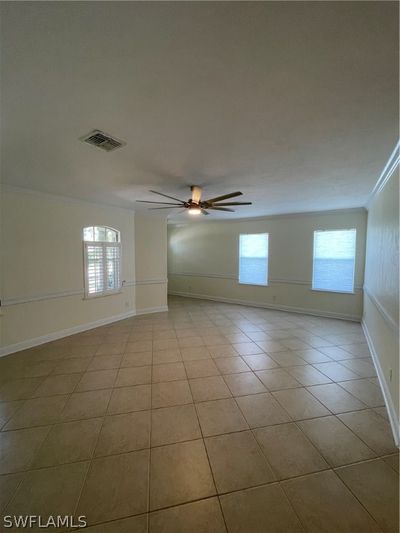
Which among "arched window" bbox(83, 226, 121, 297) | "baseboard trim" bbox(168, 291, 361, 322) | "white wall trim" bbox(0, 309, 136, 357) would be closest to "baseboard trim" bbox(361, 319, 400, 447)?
"baseboard trim" bbox(168, 291, 361, 322)

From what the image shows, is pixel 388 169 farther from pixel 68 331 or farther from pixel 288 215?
pixel 68 331

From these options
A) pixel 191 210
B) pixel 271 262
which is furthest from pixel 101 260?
pixel 271 262

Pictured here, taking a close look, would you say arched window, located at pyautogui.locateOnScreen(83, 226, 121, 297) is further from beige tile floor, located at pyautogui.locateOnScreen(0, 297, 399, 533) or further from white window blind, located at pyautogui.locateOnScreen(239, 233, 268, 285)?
white window blind, located at pyautogui.locateOnScreen(239, 233, 268, 285)

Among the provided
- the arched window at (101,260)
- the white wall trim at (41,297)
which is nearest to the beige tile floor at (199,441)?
the white wall trim at (41,297)

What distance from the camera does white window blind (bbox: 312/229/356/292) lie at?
5.14 meters

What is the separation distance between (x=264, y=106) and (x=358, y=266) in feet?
15.7

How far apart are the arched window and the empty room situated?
0.49ft

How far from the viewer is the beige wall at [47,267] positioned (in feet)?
11.1

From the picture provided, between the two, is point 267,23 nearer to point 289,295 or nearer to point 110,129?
point 110,129

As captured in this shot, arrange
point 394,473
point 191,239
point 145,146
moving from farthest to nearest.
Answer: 1. point 191,239
2. point 145,146
3. point 394,473

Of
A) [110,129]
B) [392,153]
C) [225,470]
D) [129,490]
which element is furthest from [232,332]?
[110,129]

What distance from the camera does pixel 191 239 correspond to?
7.84 m

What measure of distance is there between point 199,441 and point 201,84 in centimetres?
258

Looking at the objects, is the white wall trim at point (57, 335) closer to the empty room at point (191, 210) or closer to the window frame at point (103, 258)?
the empty room at point (191, 210)
